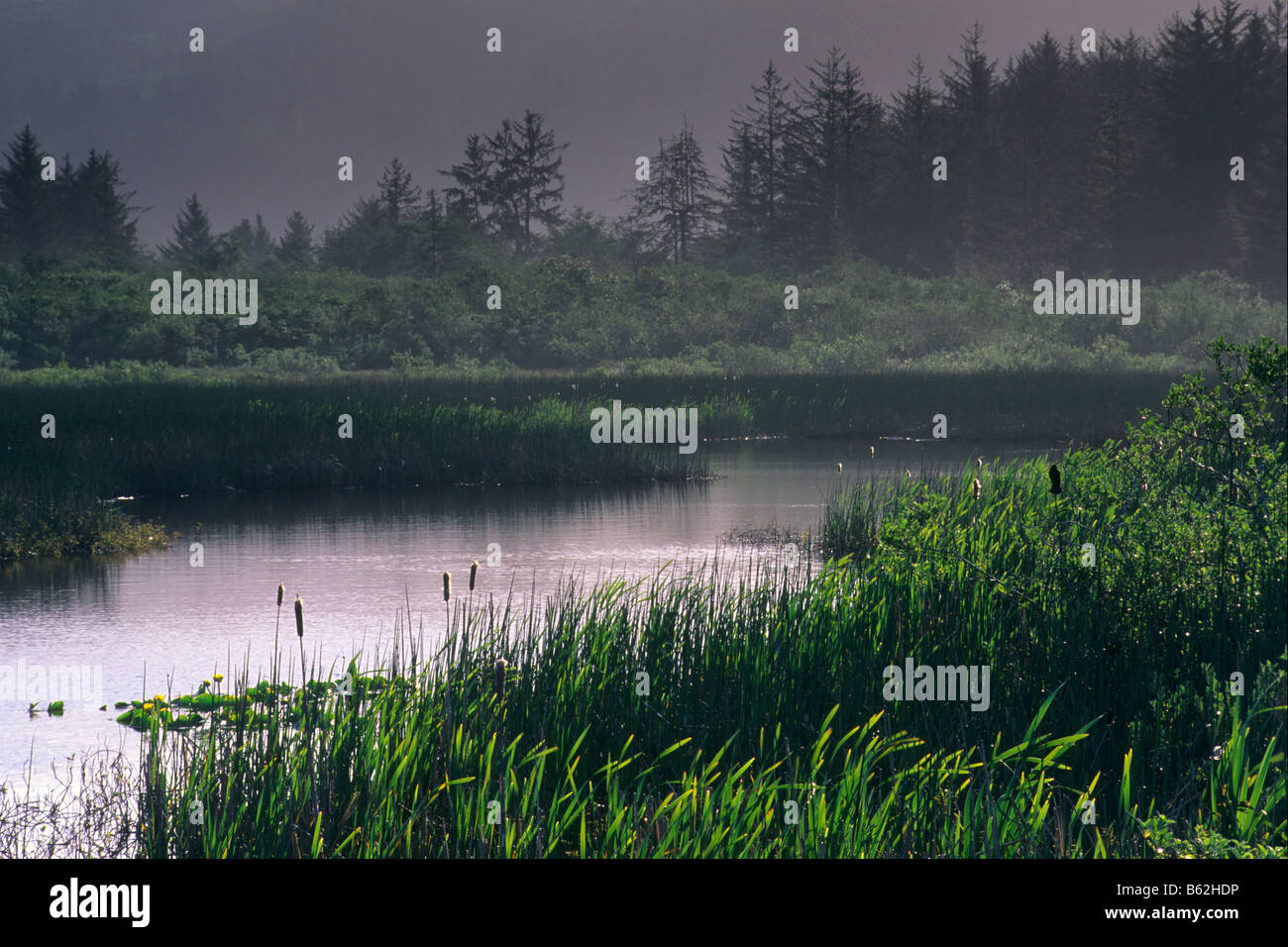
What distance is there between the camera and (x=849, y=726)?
7.07 metres

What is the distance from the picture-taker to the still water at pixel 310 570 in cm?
1072

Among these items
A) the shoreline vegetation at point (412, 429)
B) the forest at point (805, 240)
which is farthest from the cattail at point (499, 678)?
the forest at point (805, 240)

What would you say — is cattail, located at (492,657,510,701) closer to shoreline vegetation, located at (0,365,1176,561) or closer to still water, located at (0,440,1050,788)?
still water, located at (0,440,1050,788)

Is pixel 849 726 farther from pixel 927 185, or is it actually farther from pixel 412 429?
pixel 927 185

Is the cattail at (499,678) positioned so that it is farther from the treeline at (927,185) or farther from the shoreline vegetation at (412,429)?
the treeline at (927,185)

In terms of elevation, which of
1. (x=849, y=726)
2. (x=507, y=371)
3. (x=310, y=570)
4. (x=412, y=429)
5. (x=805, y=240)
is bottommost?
(x=849, y=726)

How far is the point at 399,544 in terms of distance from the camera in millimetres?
17922

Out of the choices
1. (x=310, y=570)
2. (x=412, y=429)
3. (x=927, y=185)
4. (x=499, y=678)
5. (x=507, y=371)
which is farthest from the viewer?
(x=927, y=185)

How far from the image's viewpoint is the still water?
10.7 metres

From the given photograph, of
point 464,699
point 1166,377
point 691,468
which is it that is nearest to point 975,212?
point 1166,377

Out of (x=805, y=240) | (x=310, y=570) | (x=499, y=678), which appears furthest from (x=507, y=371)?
(x=499, y=678)

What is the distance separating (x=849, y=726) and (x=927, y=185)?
76.7 m
